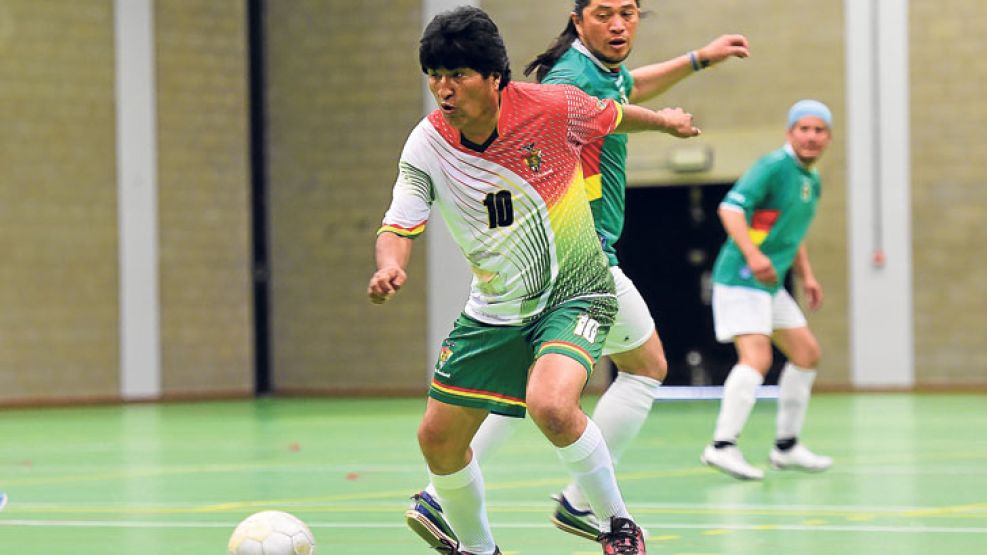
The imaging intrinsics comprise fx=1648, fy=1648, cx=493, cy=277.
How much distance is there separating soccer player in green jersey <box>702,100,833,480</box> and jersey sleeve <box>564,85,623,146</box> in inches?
141

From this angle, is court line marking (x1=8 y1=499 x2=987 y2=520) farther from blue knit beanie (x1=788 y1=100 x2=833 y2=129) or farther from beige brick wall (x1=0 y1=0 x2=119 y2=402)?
beige brick wall (x1=0 y1=0 x2=119 y2=402)

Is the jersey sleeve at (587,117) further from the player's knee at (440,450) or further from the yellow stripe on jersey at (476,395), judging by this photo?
the player's knee at (440,450)

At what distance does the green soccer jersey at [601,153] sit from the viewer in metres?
5.96

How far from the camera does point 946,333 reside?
18.6 metres

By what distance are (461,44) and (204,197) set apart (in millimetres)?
16184

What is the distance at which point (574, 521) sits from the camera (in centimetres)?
580

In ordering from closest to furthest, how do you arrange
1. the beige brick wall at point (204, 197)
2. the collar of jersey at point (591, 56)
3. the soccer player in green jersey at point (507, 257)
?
the soccer player in green jersey at point (507, 257) < the collar of jersey at point (591, 56) < the beige brick wall at point (204, 197)

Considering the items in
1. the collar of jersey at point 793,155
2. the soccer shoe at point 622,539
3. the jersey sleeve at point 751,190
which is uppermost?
the collar of jersey at point 793,155

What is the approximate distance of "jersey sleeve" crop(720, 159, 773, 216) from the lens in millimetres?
8898

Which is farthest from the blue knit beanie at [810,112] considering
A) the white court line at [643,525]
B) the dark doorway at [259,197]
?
the dark doorway at [259,197]

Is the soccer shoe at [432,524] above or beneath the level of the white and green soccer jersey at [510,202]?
beneath

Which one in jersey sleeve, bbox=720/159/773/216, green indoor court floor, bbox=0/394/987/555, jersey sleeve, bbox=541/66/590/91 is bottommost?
green indoor court floor, bbox=0/394/987/555

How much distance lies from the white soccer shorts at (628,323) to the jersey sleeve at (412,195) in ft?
3.90

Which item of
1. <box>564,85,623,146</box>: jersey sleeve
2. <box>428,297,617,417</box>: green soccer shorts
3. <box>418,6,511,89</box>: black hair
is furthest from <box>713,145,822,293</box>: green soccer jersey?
<box>418,6,511,89</box>: black hair
